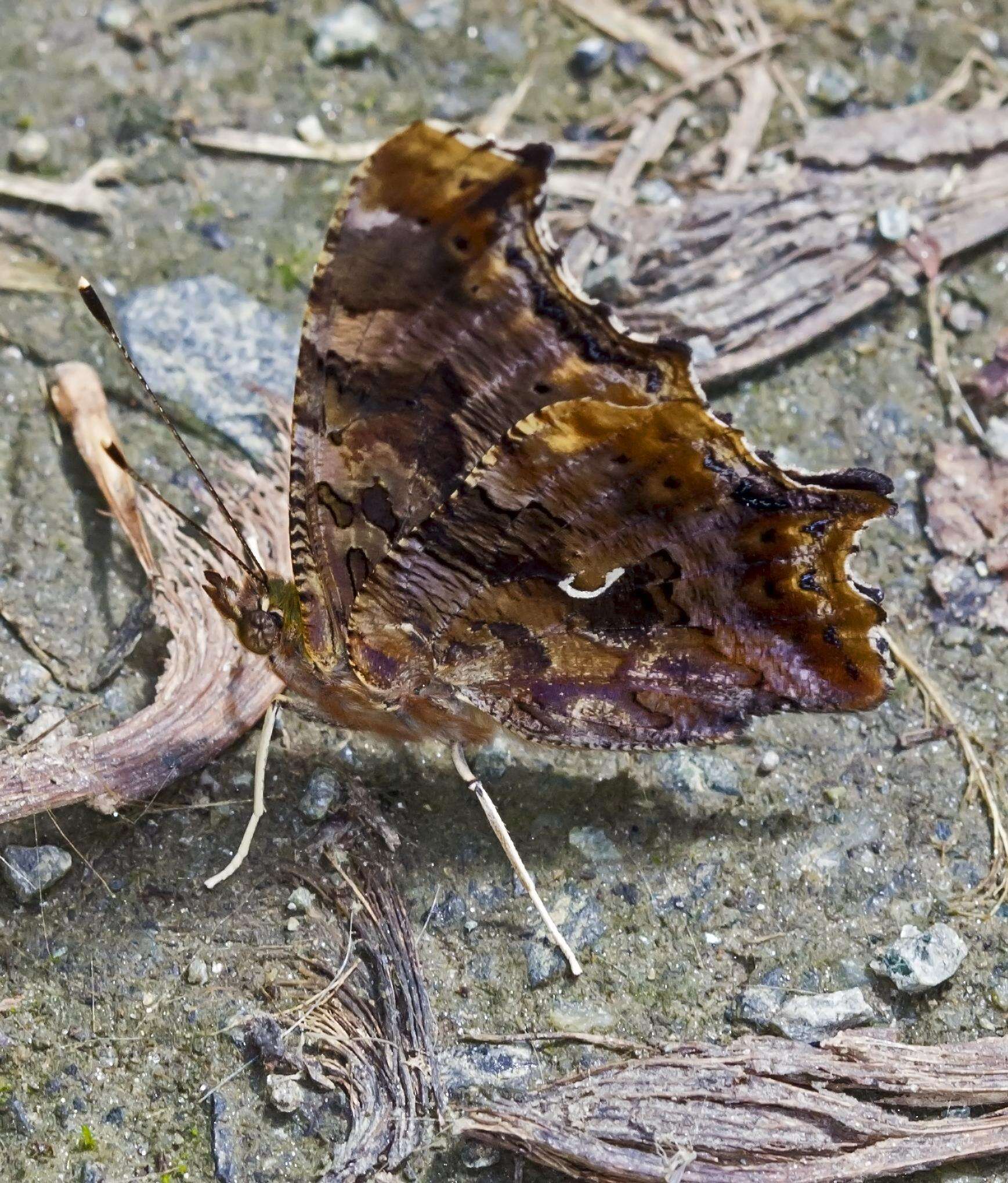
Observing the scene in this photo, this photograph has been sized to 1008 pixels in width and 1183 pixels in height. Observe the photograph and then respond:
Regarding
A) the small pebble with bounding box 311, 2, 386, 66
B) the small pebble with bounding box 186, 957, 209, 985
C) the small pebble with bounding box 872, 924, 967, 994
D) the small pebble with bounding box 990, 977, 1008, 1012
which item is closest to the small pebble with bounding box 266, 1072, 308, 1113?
the small pebble with bounding box 186, 957, 209, 985

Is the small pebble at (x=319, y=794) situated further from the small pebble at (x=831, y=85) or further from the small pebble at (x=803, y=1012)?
the small pebble at (x=831, y=85)

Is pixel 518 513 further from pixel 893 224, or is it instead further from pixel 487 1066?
pixel 893 224

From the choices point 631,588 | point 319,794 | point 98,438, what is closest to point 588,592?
point 631,588

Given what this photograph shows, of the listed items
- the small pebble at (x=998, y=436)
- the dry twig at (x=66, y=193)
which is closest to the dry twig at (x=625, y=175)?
the small pebble at (x=998, y=436)

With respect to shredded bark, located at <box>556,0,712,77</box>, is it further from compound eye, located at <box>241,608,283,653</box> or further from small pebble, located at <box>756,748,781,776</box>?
compound eye, located at <box>241,608,283,653</box>

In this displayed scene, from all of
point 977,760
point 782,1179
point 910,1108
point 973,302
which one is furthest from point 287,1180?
point 973,302

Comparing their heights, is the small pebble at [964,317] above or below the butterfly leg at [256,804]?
above
